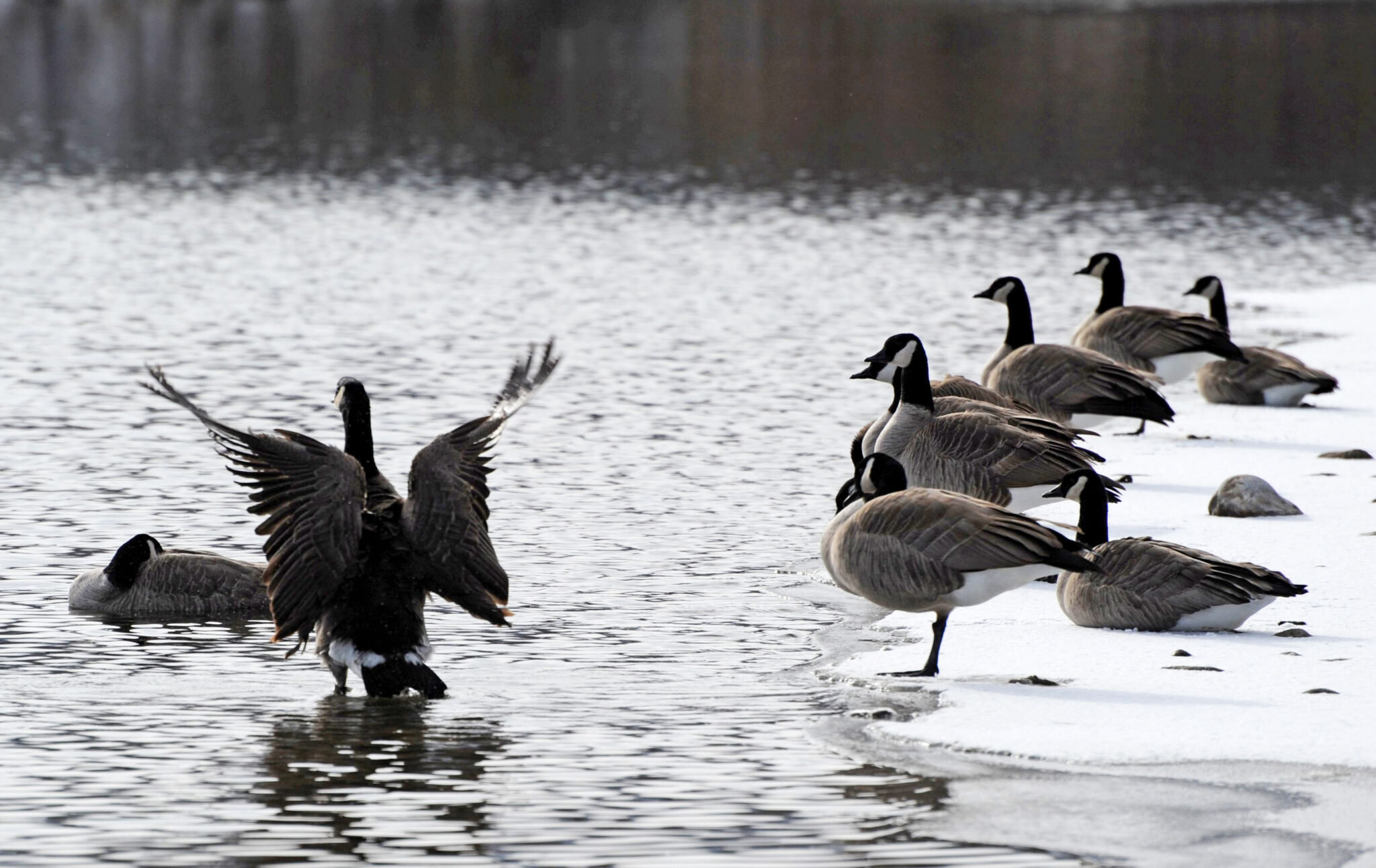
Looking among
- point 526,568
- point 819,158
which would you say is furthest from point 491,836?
point 819,158

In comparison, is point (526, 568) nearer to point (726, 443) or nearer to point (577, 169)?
point (726, 443)

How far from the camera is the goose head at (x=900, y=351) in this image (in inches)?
459

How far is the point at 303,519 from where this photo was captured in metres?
8.97

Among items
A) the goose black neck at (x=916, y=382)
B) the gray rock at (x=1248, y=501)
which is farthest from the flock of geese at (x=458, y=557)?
the gray rock at (x=1248, y=501)

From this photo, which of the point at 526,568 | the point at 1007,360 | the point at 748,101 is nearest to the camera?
the point at 526,568

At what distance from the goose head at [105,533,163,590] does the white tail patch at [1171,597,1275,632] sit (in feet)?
17.4

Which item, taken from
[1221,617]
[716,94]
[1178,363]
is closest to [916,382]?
[1221,617]

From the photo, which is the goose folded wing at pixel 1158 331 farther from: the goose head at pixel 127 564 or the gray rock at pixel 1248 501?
the goose head at pixel 127 564

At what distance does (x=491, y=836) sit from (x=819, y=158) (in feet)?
115

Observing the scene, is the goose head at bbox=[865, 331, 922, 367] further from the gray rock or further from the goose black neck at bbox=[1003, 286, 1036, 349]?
the goose black neck at bbox=[1003, 286, 1036, 349]

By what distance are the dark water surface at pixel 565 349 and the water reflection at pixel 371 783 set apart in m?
0.02

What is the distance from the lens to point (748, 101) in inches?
2151

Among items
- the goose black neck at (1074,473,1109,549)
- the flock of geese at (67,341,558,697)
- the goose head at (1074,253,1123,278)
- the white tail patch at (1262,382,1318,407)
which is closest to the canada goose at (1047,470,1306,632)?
the goose black neck at (1074,473,1109,549)

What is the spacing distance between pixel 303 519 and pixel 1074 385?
660cm
